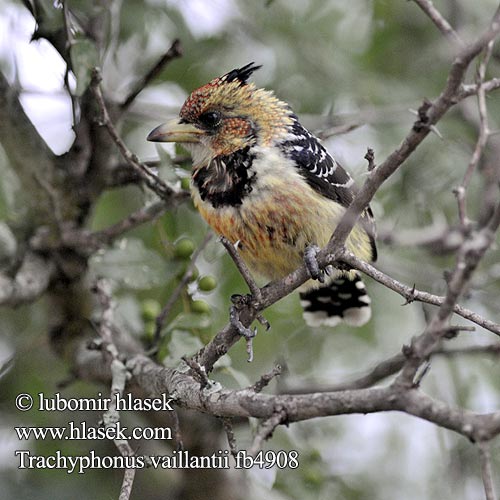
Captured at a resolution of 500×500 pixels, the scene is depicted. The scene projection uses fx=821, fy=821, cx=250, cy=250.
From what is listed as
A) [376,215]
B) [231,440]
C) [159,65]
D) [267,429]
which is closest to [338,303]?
[376,215]

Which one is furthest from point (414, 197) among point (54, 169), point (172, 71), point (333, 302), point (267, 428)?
point (267, 428)

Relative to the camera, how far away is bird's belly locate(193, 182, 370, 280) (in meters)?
3.29

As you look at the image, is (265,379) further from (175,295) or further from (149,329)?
(149,329)

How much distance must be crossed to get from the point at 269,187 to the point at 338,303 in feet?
3.10

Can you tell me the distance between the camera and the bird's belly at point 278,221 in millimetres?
3289

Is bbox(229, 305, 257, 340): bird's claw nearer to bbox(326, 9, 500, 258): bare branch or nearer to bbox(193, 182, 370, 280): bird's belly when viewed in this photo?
bbox(193, 182, 370, 280): bird's belly

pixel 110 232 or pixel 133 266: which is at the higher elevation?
pixel 110 232

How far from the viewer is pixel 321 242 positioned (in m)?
3.33

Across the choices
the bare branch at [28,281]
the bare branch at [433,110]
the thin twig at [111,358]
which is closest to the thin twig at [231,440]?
the thin twig at [111,358]

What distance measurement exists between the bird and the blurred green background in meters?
0.29

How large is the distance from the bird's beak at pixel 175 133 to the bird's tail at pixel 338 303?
0.94 metres

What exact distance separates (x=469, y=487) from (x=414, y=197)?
162 centimetres

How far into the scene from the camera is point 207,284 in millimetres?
3709

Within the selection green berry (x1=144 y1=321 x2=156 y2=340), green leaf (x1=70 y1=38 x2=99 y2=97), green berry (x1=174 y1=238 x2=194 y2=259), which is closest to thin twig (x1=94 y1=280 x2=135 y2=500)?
green berry (x1=144 y1=321 x2=156 y2=340)
